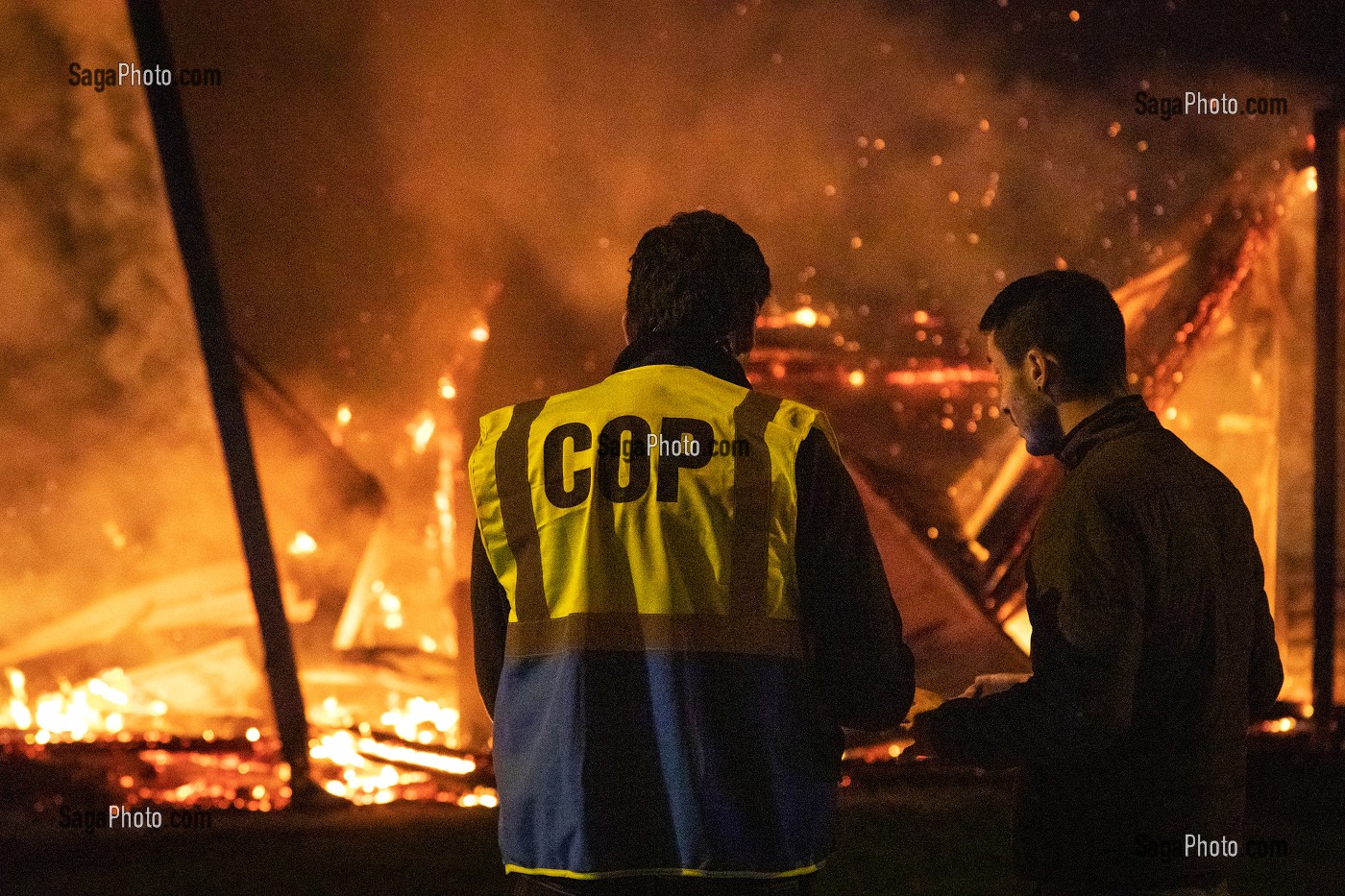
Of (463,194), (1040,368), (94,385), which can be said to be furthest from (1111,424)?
(94,385)

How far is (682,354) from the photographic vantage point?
6.11 ft

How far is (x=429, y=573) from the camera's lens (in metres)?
3.80

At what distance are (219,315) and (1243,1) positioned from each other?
394 cm

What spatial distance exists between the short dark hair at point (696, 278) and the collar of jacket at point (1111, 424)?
27.7 inches

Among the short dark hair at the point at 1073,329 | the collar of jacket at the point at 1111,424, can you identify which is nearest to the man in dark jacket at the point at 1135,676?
the collar of jacket at the point at 1111,424

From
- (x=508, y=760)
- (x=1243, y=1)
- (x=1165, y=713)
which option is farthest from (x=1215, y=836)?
(x=1243, y=1)

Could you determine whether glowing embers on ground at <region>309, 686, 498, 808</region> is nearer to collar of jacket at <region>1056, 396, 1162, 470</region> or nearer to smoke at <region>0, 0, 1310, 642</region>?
smoke at <region>0, 0, 1310, 642</region>

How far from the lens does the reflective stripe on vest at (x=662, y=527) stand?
5.65 ft

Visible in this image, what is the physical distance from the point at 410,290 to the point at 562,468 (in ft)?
7.26

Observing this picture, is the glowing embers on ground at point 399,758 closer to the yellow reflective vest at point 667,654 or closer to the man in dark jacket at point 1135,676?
the yellow reflective vest at point 667,654

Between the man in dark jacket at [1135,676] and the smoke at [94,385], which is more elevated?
the smoke at [94,385]

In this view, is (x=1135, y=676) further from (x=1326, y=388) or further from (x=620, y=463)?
(x=1326, y=388)

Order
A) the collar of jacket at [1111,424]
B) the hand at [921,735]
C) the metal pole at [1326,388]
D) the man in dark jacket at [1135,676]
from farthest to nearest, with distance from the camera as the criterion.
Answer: the metal pole at [1326,388], the hand at [921,735], the collar of jacket at [1111,424], the man in dark jacket at [1135,676]
